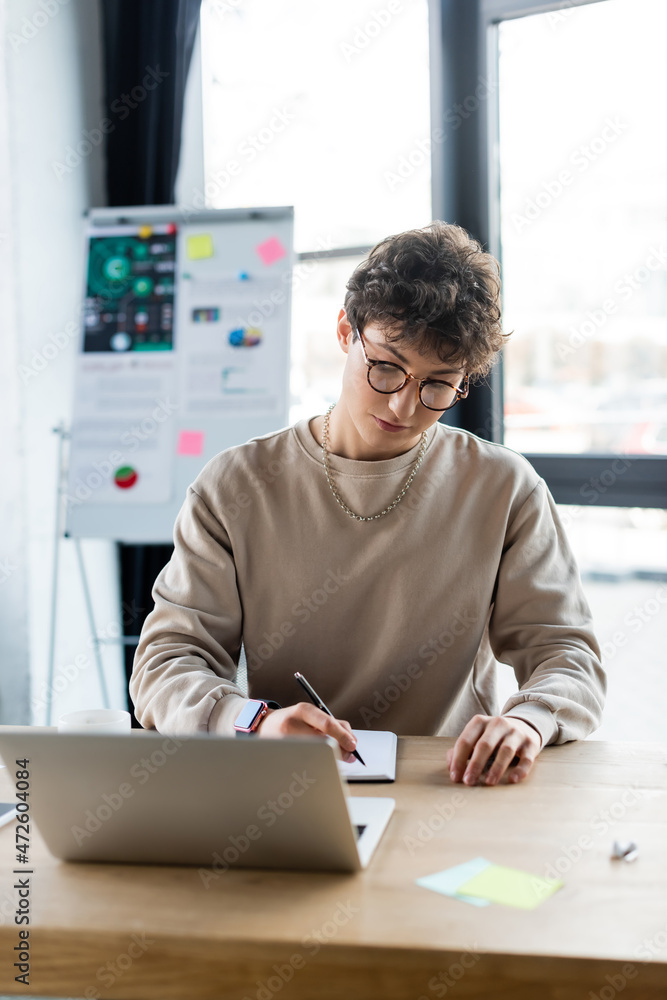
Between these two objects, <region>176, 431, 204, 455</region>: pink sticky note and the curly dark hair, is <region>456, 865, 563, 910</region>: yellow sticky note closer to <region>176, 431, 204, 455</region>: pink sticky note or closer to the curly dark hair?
the curly dark hair

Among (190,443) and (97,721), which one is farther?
(190,443)

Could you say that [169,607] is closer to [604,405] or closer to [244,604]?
[244,604]

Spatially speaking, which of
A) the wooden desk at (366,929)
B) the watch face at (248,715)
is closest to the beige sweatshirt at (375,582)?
the watch face at (248,715)

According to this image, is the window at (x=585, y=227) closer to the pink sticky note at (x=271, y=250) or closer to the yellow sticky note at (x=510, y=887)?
the pink sticky note at (x=271, y=250)

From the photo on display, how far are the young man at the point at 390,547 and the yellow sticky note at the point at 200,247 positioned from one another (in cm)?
133

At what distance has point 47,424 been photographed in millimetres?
2799

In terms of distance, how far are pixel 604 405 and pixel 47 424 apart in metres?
1.73

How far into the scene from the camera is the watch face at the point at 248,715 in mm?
1085

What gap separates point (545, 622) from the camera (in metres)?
1.41

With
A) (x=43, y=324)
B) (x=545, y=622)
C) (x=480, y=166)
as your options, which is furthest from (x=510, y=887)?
(x=43, y=324)

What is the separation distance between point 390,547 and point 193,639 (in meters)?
0.36

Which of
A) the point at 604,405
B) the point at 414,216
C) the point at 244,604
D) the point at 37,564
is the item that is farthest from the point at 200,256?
the point at 244,604

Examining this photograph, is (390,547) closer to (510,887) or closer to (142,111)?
(510,887)

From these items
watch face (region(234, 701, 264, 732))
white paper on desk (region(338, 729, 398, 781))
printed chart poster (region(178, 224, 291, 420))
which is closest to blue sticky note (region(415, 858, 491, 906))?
white paper on desk (region(338, 729, 398, 781))
